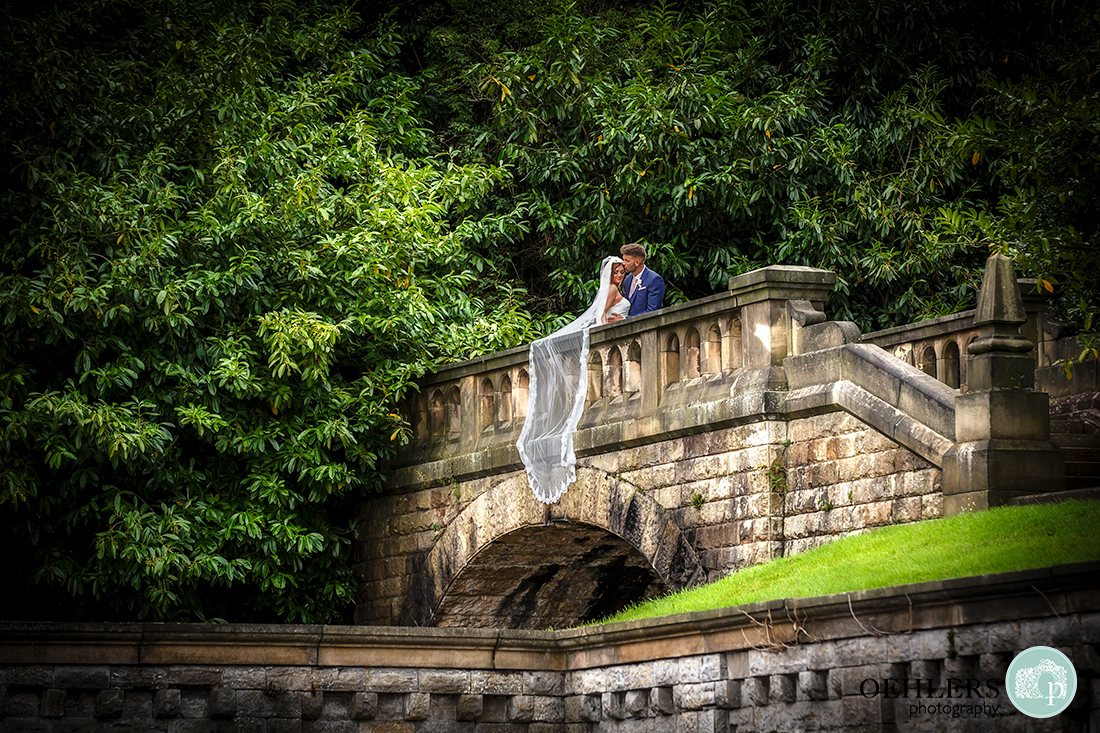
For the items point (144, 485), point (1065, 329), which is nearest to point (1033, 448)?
point (1065, 329)

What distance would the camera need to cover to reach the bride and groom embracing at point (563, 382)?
48.1ft

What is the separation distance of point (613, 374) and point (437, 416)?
10.3ft

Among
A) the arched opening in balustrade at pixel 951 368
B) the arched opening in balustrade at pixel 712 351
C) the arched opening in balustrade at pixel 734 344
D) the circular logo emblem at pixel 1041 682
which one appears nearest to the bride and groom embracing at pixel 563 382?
the arched opening in balustrade at pixel 712 351

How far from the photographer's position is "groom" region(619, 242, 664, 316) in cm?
1484

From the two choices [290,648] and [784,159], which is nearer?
[290,648]

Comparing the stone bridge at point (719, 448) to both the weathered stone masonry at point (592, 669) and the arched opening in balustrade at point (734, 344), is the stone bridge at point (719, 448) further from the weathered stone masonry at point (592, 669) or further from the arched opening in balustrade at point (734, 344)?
the weathered stone masonry at point (592, 669)

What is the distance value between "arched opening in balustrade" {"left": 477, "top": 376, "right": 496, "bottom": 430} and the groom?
1.93 meters

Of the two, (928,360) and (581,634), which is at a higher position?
(928,360)

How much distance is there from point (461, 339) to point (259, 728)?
7.74m

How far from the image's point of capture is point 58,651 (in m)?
9.66

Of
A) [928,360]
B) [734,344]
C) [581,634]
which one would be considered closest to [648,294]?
[734,344]

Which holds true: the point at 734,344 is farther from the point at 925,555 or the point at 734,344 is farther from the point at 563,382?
the point at 925,555

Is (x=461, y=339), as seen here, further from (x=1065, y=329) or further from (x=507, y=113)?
(x=1065, y=329)

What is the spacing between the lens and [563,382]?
1484 cm
